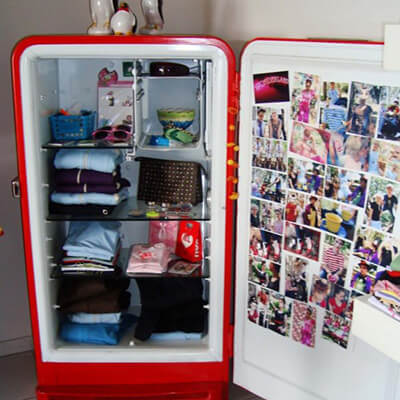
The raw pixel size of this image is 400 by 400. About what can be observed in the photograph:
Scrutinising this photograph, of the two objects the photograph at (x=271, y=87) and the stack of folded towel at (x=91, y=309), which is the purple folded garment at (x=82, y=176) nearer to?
the stack of folded towel at (x=91, y=309)

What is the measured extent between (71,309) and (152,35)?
129 centimetres

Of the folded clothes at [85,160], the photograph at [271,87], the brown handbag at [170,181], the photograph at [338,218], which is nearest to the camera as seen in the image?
the photograph at [338,218]

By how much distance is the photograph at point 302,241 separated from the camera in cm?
210

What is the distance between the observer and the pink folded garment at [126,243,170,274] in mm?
2480

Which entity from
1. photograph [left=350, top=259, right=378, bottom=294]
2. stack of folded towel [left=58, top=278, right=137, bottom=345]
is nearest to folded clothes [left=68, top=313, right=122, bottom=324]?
stack of folded towel [left=58, top=278, right=137, bottom=345]

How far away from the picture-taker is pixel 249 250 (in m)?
2.34

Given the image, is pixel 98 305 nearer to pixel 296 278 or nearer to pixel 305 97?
pixel 296 278

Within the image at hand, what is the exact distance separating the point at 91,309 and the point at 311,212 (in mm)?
1147

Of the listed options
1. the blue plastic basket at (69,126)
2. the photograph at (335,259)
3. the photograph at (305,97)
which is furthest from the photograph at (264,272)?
the blue plastic basket at (69,126)

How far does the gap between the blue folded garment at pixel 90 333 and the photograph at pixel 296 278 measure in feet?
2.88

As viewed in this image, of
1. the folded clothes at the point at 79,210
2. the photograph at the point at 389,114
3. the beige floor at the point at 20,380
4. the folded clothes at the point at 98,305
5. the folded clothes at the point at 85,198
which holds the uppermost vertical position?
the photograph at the point at 389,114

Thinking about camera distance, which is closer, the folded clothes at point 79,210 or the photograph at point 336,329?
the photograph at point 336,329

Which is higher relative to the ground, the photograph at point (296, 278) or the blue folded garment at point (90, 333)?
the photograph at point (296, 278)

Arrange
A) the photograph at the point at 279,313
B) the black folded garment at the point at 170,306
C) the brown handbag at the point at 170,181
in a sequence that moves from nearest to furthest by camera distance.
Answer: the photograph at the point at 279,313, the brown handbag at the point at 170,181, the black folded garment at the point at 170,306
